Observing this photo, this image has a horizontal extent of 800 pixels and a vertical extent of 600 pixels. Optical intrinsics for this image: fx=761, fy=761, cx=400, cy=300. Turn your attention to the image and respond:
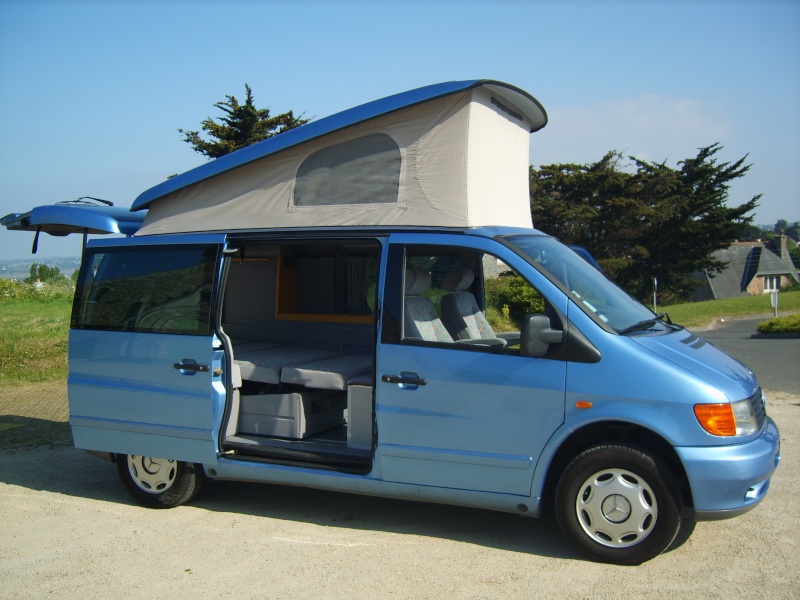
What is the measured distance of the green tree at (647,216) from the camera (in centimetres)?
3825

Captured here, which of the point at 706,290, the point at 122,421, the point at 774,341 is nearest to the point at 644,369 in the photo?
the point at 122,421

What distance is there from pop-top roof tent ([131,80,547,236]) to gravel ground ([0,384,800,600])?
7.36 ft

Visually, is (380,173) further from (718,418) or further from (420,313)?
(718,418)

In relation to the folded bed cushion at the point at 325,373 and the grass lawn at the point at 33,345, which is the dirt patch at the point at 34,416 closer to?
the grass lawn at the point at 33,345

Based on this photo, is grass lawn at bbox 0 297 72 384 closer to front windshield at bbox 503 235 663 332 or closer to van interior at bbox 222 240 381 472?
van interior at bbox 222 240 381 472

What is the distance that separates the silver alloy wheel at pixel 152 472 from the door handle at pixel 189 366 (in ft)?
2.60

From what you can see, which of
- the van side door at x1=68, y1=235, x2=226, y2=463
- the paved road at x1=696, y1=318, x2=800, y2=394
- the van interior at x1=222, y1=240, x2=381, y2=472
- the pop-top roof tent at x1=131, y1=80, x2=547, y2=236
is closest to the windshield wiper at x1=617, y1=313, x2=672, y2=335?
the pop-top roof tent at x1=131, y1=80, x2=547, y2=236

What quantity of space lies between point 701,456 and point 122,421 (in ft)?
14.4

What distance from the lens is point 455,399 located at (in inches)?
198

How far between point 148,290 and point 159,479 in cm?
155

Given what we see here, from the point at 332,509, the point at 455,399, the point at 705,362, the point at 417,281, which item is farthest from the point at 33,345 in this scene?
the point at 705,362

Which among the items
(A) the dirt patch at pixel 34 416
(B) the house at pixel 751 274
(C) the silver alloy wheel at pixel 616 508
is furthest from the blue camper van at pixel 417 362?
(B) the house at pixel 751 274

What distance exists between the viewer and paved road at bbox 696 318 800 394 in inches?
436

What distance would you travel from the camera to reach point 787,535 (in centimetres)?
516
